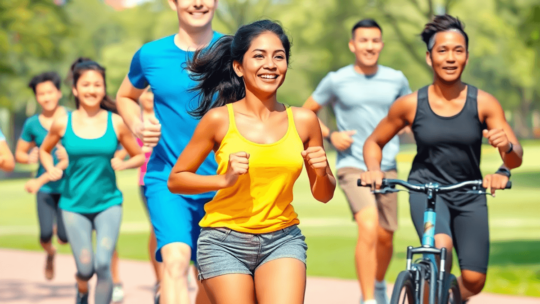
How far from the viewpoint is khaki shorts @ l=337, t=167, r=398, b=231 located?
7797 mm

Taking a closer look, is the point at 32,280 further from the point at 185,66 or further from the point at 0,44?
the point at 0,44

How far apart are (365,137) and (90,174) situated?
2.32 meters

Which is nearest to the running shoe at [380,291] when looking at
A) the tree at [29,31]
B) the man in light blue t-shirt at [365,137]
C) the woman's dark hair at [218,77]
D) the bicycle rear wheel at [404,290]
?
the man in light blue t-shirt at [365,137]

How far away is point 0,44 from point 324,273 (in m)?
25.2

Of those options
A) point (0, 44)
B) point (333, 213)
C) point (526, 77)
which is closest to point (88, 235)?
point (333, 213)

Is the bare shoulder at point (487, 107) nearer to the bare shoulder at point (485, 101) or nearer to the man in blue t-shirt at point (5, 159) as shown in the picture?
the bare shoulder at point (485, 101)

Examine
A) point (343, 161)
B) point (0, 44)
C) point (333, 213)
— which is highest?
point (0, 44)

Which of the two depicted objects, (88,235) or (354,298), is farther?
(354,298)

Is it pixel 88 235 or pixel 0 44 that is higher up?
pixel 0 44

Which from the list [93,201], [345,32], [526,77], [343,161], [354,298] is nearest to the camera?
[93,201]

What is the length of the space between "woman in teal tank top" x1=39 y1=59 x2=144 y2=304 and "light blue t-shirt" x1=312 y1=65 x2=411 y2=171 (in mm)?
1820

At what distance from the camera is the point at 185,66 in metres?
5.77

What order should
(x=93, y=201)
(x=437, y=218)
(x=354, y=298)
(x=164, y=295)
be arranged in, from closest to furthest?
(x=164, y=295), (x=437, y=218), (x=93, y=201), (x=354, y=298)

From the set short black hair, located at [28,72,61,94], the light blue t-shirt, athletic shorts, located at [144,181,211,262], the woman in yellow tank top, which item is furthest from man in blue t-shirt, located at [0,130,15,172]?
short black hair, located at [28,72,61,94]
